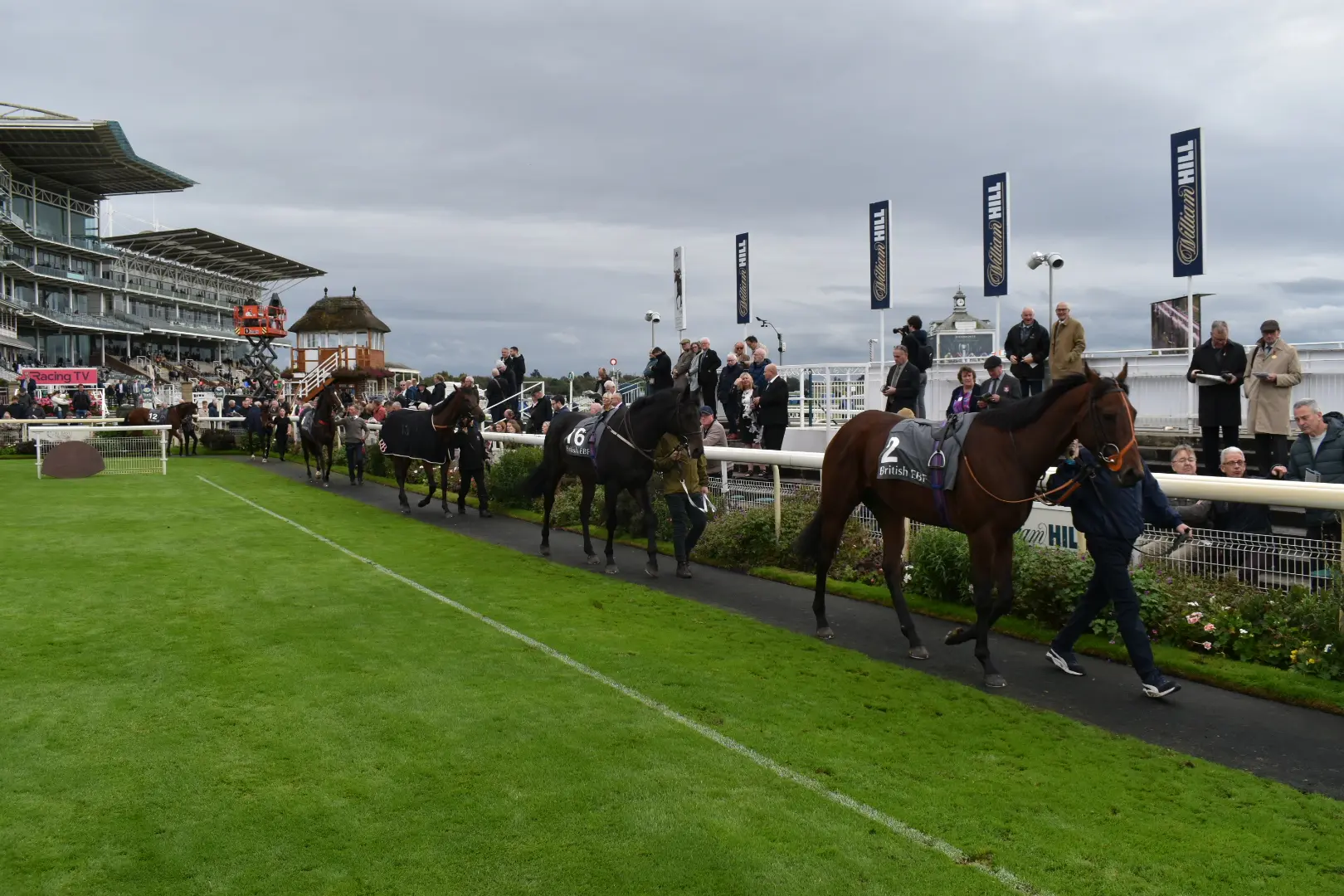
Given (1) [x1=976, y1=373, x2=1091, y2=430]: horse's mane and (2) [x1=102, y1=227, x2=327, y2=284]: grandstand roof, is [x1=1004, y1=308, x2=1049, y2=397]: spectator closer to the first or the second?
(1) [x1=976, y1=373, x2=1091, y2=430]: horse's mane

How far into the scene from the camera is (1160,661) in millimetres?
6469

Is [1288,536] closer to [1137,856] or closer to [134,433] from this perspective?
[1137,856]

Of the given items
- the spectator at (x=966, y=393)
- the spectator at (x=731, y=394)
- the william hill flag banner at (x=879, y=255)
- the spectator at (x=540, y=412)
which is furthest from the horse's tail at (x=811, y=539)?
the william hill flag banner at (x=879, y=255)

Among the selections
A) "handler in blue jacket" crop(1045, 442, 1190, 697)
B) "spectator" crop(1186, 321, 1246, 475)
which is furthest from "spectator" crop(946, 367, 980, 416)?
"handler in blue jacket" crop(1045, 442, 1190, 697)

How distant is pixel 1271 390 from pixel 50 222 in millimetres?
→ 81357

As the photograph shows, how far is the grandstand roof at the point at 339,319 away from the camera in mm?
54531

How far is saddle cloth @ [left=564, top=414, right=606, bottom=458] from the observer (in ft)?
35.6

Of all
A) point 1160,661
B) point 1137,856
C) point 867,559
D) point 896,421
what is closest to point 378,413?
point 867,559

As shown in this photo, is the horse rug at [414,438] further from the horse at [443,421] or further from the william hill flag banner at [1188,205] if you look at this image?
the william hill flag banner at [1188,205]

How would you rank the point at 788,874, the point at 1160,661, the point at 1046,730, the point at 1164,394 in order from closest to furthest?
the point at 788,874, the point at 1046,730, the point at 1160,661, the point at 1164,394

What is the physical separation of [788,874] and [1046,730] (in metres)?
2.27

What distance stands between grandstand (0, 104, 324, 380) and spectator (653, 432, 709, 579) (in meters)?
58.3

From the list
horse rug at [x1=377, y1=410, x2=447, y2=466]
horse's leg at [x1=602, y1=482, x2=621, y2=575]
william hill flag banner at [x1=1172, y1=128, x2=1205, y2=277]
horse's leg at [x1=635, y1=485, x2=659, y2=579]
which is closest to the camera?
horse's leg at [x1=635, y1=485, x2=659, y2=579]

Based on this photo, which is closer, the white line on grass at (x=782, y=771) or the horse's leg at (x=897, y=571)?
the white line on grass at (x=782, y=771)
